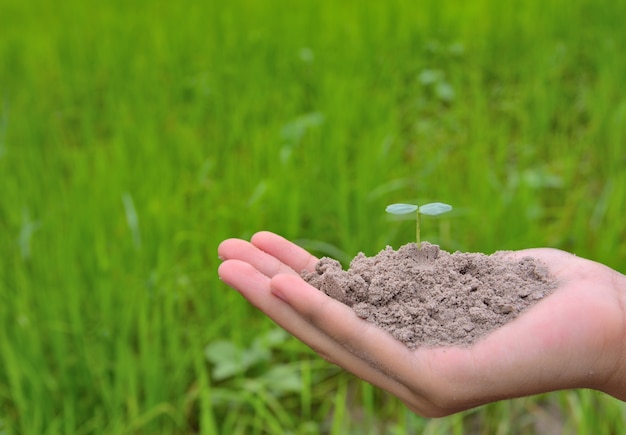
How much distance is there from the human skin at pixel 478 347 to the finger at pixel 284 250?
0.07 metres

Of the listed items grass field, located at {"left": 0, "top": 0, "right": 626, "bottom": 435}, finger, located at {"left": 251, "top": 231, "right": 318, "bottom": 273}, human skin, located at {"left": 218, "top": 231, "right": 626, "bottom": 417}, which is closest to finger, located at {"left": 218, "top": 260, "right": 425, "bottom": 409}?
human skin, located at {"left": 218, "top": 231, "right": 626, "bottom": 417}

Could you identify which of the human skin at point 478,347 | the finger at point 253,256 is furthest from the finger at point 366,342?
the finger at point 253,256

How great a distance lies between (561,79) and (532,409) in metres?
1.51

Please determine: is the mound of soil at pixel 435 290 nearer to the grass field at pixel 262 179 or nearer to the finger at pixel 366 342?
the finger at pixel 366 342

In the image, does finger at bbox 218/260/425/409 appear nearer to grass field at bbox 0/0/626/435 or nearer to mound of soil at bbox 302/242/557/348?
mound of soil at bbox 302/242/557/348

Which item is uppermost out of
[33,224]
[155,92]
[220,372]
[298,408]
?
[155,92]

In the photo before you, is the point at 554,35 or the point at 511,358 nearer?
the point at 511,358

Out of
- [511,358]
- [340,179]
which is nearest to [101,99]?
[340,179]

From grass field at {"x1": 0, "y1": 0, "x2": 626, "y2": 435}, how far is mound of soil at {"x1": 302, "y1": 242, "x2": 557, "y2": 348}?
17.7 inches

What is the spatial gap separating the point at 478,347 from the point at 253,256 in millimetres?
339

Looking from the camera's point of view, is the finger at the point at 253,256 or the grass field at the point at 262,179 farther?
the grass field at the point at 262,179

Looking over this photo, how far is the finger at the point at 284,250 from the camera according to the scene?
1090mm

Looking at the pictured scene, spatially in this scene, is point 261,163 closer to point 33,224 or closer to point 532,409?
point 33,224

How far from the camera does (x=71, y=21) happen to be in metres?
3.80
